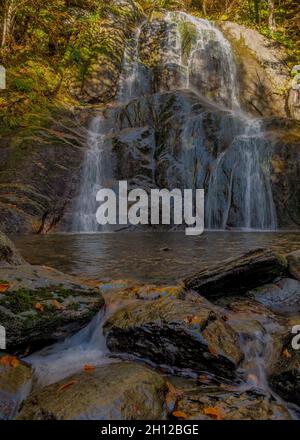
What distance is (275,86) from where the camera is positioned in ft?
62.5

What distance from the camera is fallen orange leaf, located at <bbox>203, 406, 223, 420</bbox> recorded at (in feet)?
7.96

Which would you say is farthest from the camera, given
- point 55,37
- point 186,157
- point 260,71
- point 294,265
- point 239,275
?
point 55,37

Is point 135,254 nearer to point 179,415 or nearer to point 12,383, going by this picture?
A: point 12,383

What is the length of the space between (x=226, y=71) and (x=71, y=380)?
63.2ft

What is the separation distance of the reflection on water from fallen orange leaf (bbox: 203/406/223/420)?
2488 mm

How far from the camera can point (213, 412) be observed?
246cm

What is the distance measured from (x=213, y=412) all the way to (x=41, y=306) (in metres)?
1.87

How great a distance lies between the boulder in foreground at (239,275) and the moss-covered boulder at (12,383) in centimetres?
215

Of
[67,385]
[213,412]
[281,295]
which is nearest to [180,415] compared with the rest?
[213,412]

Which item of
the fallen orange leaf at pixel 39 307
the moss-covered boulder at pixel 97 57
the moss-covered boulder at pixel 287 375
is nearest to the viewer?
the moss-covered boulder at pixel 287 375

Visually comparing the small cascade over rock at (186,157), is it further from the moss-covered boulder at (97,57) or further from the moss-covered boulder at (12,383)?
the moss-covered boulder at (12,383)

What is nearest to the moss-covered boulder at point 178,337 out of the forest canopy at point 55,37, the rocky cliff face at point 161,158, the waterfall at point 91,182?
the rocky cliff face at point 161,158

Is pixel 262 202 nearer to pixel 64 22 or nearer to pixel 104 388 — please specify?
pixel 104 388

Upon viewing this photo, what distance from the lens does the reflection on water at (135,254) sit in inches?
216
